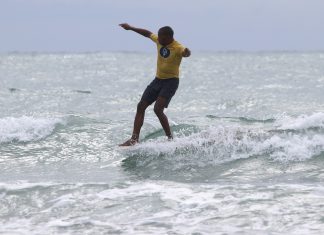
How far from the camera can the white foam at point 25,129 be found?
40.0 feet

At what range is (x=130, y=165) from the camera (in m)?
10.0

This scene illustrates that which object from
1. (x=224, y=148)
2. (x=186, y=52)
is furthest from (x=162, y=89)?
(x=224, y=148)

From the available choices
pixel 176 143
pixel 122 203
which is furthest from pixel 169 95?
pixel 122 203

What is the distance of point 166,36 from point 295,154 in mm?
2800

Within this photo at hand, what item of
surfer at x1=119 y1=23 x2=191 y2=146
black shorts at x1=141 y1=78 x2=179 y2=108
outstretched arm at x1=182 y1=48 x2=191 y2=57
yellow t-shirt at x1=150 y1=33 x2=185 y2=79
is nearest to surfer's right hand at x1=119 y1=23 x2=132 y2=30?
surfer at x1=119 y1=23 x2=191 y2=146

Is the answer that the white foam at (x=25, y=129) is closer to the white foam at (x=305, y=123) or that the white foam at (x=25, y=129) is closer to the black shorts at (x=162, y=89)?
the black shorts at (x=162, y=89)

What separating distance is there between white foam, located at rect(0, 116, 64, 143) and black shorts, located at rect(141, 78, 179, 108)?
300 centimetres

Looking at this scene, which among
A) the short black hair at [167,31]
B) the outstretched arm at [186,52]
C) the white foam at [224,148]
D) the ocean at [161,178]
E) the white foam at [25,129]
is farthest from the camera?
the white foam at [25,129]

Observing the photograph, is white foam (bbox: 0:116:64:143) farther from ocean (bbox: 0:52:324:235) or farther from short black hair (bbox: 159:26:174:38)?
short black hair (bbox: 159:26:174:38)

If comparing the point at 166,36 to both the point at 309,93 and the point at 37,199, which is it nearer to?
the point at 37,199

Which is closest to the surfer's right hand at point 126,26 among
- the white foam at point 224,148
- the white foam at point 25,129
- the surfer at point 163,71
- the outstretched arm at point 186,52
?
the surfer at point 163,71

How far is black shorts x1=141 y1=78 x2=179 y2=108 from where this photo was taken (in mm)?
10133

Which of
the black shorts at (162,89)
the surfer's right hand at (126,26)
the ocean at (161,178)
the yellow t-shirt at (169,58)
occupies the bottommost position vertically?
the ocean at (161,178)

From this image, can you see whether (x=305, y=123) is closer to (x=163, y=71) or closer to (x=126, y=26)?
(x=163, y=71)
